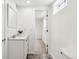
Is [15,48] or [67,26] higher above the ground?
[67,26]

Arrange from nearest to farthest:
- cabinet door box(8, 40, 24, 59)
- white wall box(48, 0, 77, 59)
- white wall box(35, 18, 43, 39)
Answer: white wall box(48, 0, 77, 59) < cabinet door box(8, 40, 24, 59) < white wall box(35, 18, 43, 39)

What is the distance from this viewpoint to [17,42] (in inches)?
138

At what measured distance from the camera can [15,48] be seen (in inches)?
138

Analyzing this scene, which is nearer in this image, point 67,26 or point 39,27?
point 67,26

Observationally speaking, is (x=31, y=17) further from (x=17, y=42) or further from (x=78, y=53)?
(x=78, y=53)

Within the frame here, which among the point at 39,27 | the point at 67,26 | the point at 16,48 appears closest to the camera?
the point at 67,26

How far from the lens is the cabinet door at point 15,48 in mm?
3480

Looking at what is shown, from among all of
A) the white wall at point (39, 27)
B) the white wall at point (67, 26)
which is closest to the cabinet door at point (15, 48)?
the white wall at point (67, 26)

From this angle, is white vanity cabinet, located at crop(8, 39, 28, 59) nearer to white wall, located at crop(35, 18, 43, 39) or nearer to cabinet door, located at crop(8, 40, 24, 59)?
cabinet door, located at crop(8, 40, 24, 59)

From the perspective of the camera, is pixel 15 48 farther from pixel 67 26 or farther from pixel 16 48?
pixel 67 26

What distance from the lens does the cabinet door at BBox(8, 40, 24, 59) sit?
3.48m

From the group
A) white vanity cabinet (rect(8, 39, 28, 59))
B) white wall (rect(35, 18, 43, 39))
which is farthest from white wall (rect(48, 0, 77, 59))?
white wall (rect(35, 18, 43, 39))

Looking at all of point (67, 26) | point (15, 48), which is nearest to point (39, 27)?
point (15, 48)

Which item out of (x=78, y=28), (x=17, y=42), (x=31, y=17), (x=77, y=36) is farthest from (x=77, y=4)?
(x=31, y=17)
